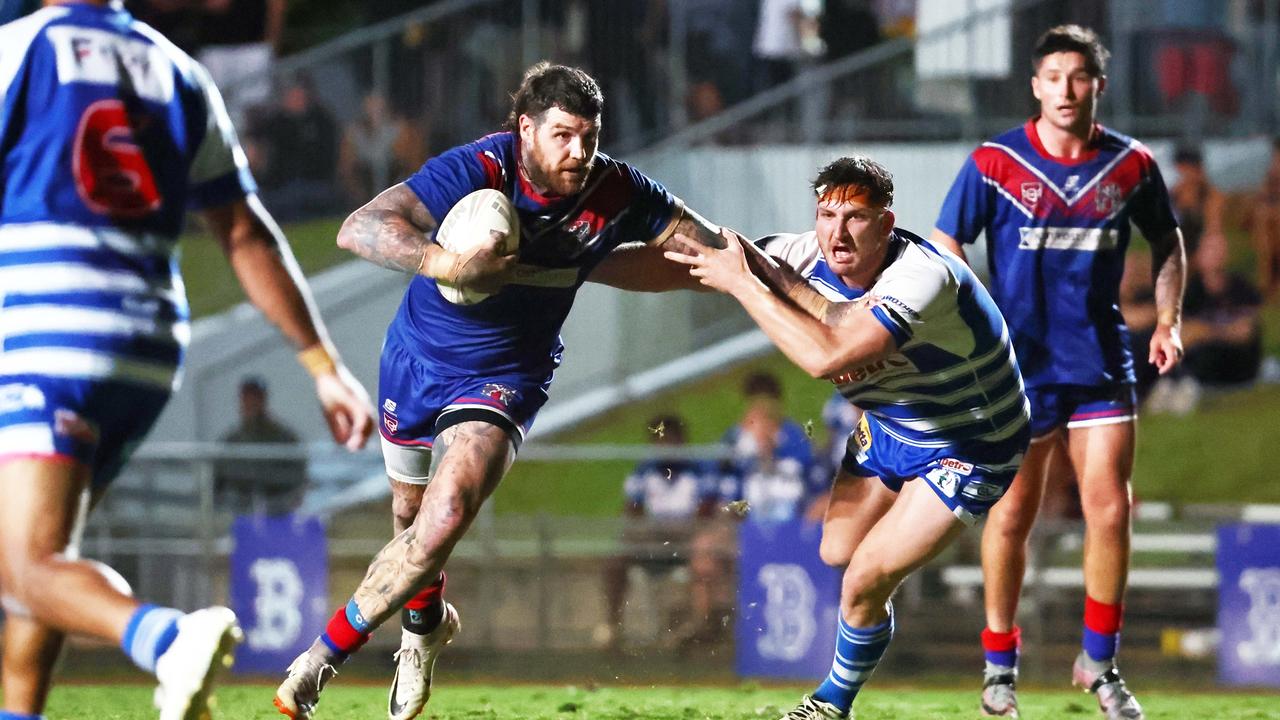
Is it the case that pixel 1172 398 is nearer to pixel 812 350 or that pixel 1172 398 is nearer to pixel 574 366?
pixel 574 366

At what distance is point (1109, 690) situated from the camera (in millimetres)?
6551

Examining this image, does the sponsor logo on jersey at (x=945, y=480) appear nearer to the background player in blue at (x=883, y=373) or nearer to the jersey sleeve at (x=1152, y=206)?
the background player in blue at (x=883, y=373)

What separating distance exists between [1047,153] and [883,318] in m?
1.81

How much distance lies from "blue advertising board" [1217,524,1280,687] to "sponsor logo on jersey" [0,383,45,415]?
787cm

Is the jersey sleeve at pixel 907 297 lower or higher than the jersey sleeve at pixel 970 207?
lower

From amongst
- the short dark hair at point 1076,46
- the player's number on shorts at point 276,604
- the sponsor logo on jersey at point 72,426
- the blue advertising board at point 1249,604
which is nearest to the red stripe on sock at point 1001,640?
the short dark hair at point 1076,46

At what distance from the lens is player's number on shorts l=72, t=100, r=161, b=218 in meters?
3.93

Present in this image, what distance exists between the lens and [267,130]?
47.3 feet

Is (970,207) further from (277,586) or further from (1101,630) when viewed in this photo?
(277,586)

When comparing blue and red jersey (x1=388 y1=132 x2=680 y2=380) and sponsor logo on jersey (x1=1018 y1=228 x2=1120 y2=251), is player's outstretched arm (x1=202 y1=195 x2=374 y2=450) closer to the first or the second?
blue and red jersey (x1=388 y1=132 x2=680 y2=380)

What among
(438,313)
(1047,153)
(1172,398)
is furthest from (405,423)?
(1172,398)

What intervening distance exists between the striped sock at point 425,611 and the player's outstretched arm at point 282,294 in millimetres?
1971

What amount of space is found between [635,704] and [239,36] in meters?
10.1

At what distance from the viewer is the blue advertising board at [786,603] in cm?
1025
